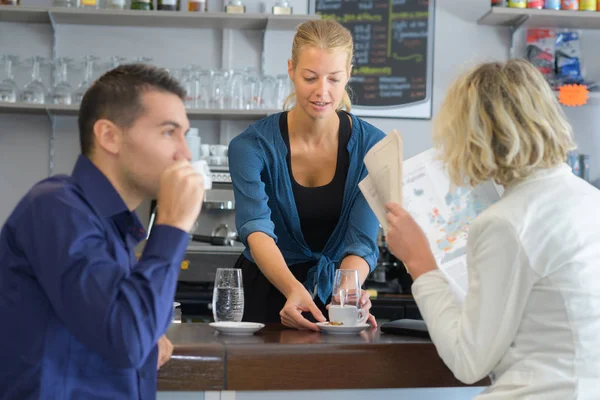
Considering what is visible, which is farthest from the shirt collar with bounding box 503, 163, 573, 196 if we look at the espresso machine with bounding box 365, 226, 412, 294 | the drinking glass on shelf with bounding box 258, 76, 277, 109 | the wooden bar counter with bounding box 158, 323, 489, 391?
the drinking glass on shelf with bounding box 258, 76, 277, 109

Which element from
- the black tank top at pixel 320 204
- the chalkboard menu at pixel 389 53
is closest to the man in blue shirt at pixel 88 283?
the black tank top at pixel 320 204

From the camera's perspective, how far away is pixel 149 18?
13.3 feet

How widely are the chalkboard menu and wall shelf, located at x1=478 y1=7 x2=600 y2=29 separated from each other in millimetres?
352

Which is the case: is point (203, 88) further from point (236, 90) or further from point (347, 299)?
point (347, 299)

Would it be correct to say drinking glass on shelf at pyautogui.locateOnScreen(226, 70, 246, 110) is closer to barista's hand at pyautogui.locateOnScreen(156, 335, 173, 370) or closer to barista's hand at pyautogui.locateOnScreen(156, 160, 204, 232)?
barista's hand at pyautogui.locateOnScreen(156, 335, 173, 370)

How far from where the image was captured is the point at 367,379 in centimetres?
153

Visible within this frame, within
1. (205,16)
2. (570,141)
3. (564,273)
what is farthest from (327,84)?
(205,16)

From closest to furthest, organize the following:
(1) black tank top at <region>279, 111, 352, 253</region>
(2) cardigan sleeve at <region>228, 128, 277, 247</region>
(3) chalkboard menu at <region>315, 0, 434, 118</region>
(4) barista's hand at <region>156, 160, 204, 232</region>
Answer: (4) barista's hand at <region>156, 160, 204, 232</region> → (2) cardigan sleeve at <region>228, 128, 277, 247</region> → (1) black tank top at <region>279, 111, 352, 253</region> → (3) chalkboard menu at <region>315, 0, 434, 118</region>

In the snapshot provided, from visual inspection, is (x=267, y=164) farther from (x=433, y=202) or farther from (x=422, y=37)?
(x=422, y=37)

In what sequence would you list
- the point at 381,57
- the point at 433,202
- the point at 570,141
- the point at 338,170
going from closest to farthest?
the point at 570,141, the point at 433,202, the point at 338,170, the point at 381,57

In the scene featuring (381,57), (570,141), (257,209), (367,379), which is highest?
(381,57)

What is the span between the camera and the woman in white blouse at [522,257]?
129 cm

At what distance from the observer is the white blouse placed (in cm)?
129

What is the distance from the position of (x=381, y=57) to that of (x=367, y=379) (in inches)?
121
